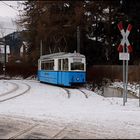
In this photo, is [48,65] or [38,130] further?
[48,65]

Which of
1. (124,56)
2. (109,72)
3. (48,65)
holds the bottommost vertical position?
(109,72)

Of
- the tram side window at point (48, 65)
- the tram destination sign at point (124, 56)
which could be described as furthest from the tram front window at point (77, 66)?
the tram destination sign at point (124, 56)

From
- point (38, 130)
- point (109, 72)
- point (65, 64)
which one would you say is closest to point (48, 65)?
point (65, 64)

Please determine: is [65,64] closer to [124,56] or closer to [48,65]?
[48,65]

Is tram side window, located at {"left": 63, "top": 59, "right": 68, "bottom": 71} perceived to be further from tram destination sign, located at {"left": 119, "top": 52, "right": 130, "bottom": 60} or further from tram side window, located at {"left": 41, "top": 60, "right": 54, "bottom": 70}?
tram destination sign, located at {"left": 119, "top": 52, "right": 130, "bottom": 60}

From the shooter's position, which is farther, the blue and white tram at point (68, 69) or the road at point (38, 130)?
the blue and white tram at point (68, 69)

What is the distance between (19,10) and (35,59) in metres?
7.62

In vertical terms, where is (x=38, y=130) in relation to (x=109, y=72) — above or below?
below

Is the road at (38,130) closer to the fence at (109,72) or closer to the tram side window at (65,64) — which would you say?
the tram side window at (65,64)

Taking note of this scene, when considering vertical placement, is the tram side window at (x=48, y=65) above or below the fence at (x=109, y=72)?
above

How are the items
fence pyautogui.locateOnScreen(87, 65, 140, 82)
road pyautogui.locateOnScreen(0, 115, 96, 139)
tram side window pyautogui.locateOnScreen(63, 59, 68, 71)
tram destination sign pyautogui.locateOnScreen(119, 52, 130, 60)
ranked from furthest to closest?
fence pyautogui.locateOnScreen(87, 65, 140, 82) < tram side window pyautogui.locateOnScreen(63, 59, 68, 71) < tram destination sign pyautogui.locateOnScreen(119, 52, 130, 60) < road pyautogui.locateOnScreen(0, 115, 96, 139)

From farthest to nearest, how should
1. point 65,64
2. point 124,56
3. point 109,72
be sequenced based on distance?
point 109,72
point 65,64
point 124,56

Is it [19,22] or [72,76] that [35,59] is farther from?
[72,76]

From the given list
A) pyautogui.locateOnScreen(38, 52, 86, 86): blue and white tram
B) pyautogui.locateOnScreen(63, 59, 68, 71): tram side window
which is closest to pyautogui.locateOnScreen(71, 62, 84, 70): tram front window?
pyautogui.locateOnScreen(38, 52, 86, 86): blue and white tram
